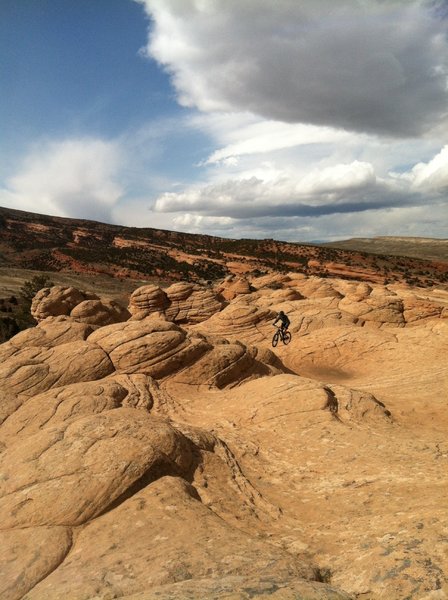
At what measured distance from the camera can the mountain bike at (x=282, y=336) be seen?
101ft

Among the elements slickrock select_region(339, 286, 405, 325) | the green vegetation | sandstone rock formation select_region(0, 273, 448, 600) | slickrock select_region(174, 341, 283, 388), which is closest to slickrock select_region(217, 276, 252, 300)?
slickrock select_region(339, 286, 405, 325)

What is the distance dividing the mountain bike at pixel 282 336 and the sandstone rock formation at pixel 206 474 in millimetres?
6595

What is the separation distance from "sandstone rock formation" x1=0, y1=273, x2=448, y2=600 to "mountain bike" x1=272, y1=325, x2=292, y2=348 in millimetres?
6595

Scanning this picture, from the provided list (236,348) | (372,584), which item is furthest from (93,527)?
(236,348)

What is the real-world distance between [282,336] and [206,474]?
2060cm

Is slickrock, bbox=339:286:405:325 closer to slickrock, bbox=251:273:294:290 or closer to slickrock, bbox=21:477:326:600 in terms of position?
slickrock, bbox=251:273:294:290

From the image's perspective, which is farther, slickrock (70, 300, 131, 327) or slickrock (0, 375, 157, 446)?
slickrock (70, 300, 131, 327)

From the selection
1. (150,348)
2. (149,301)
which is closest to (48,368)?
(150,348)

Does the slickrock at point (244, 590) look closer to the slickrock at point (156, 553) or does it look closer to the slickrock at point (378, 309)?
the slickrock at point (156, 553)

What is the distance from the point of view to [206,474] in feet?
35.9

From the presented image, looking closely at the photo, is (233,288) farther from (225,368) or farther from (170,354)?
(170,354)

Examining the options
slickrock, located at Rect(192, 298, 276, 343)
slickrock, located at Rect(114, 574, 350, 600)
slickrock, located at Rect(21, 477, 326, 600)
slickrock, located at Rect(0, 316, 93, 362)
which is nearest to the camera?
slickrock, located at Rect(114, 574, 350, 600)

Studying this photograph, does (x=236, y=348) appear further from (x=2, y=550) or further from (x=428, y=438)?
(x=2, y=550)

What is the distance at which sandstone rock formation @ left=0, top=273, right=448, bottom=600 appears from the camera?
6449mm
